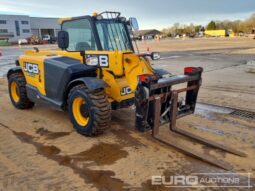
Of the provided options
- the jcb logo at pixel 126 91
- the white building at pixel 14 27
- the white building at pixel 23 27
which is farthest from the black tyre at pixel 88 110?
the white building at pixel 14 27

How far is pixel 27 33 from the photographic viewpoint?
310 ft

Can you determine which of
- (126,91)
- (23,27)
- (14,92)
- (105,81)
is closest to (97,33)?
(105,81)

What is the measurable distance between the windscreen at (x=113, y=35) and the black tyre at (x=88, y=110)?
106 cm

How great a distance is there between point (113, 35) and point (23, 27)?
97.1 metres

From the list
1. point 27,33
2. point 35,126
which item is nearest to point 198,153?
point 35,126

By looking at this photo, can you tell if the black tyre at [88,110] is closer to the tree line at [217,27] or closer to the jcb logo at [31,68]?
the jcb logo at [31,68]

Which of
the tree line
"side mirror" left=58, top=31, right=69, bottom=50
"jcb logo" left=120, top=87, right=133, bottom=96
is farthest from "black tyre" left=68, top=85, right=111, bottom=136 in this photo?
the tree line

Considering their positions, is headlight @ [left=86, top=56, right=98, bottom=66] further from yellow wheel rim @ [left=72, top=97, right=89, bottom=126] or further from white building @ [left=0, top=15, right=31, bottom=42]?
white building @ [left=0, top=15, right=31, bottom=42]

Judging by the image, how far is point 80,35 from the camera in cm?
566

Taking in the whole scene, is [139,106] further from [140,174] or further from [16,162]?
[16,162]

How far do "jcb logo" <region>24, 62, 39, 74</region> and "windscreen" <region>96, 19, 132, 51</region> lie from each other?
1.62 meters

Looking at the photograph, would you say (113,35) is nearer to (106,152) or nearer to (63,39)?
(63,39)

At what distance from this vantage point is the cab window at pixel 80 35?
5.46 m

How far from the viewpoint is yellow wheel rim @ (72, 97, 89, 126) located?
5164 millimetres
